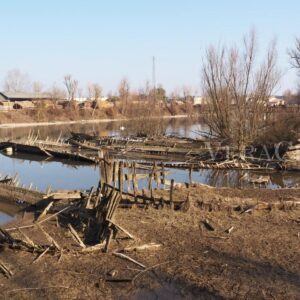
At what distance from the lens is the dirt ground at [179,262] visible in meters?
7.33

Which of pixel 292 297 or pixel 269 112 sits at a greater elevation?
pixel 269 112

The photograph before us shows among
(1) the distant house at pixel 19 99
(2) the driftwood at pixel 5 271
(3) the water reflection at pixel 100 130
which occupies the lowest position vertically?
(3) the water reflection at pixel 100 130

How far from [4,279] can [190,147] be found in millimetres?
24735

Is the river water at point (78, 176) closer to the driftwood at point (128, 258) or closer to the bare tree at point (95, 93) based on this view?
the driftwood at point (128, 258)

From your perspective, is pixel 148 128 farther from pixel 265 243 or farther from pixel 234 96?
pixel 265 243

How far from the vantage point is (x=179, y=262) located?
27.9 feet

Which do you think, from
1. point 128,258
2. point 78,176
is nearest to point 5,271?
point 128,258

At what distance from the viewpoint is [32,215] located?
13.3m

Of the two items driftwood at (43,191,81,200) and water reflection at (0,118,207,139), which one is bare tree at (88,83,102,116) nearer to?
water reflection at (0,118,207,139)

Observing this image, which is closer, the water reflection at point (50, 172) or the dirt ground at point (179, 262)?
the dirt ground at point (179, 262)

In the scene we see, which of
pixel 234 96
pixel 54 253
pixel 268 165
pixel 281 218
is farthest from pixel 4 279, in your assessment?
pixel 234 96

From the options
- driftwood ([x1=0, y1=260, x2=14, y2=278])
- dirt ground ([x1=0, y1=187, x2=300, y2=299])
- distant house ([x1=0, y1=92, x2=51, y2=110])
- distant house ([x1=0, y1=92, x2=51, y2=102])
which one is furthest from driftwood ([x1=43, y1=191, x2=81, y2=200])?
distant house ([x1=0, y1=92, x2=51, y2=102])

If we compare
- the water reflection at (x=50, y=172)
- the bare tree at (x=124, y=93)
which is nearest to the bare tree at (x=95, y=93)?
the bare tree at (x=124, y=93)

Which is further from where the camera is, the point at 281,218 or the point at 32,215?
the point at 32,215
